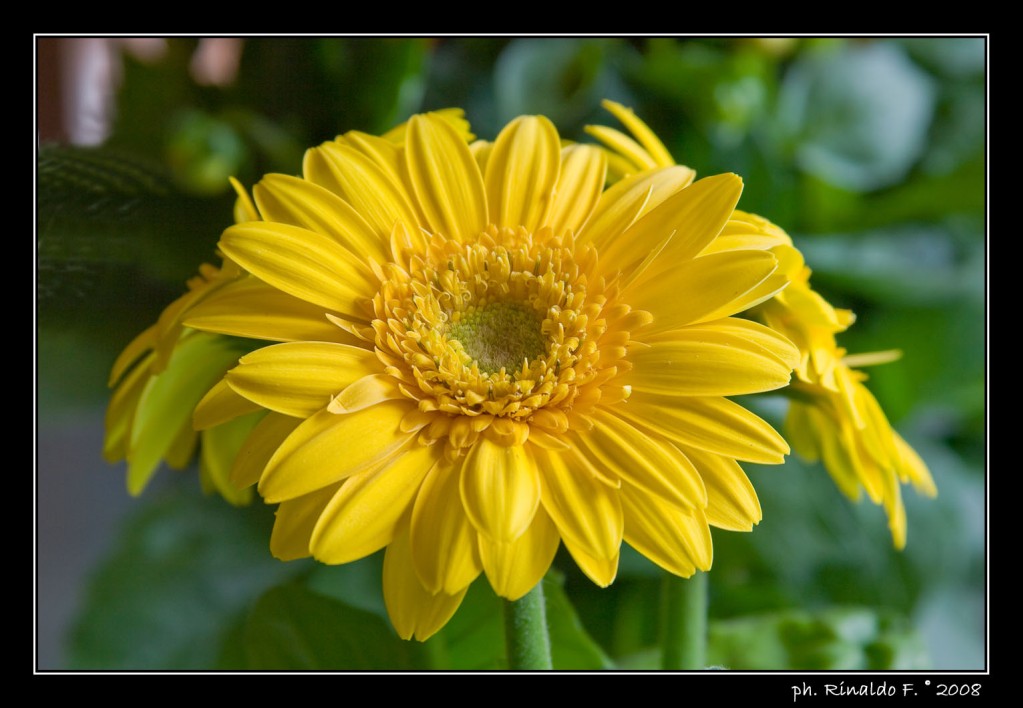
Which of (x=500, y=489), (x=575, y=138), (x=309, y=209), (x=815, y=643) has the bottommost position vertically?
(x=815, y=643)

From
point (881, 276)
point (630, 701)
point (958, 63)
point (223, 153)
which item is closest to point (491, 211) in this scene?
point (630, 701)

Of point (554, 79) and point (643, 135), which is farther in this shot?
point (554, 79)

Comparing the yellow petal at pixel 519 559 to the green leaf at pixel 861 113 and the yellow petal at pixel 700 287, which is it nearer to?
the yellow petal at pixel 700 287

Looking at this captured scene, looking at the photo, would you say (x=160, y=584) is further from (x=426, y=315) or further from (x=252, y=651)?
(x=426, y=315)

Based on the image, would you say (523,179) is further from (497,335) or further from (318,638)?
(318,638)

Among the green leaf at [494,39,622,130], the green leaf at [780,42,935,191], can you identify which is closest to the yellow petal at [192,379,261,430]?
the green leaf at [494,39,622,130]

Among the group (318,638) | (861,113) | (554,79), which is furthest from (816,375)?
(861,113)

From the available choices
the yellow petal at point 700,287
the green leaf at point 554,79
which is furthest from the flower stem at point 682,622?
the green leaf at point 554,79
